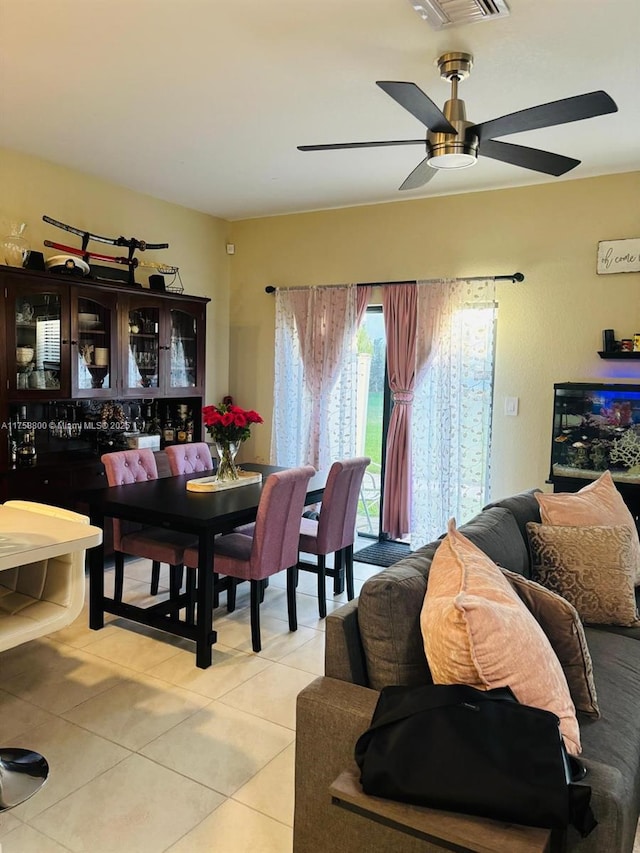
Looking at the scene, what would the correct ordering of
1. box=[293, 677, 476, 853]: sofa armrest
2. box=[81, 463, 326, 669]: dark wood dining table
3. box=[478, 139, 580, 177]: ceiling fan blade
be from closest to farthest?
box=[293, 677, 476, 853]: sofa armrest
box=[478, 139, 580, 177]: ceiling fan blade
box=[81, 463, 326, 669]: dark wood dining table

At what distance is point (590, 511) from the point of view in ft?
9.21

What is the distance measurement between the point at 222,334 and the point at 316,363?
1130 mm

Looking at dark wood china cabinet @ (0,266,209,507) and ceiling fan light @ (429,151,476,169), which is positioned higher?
ceiling fan light @ (429,151,476,169)

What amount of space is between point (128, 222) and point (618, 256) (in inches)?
144

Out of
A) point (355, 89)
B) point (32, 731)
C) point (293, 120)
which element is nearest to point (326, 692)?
point (32, 731)

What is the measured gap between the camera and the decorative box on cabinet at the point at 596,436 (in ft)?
12.9

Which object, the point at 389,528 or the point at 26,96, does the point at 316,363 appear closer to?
the point at 389,528

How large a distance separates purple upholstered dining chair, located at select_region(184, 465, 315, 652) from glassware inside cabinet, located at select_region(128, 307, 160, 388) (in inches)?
72.6

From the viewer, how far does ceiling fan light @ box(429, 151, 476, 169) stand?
8.43 feet

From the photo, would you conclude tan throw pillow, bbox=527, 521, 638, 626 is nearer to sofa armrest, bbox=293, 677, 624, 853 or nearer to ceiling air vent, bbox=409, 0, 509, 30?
sofa armrest, bbox=293, 677, 624, 853

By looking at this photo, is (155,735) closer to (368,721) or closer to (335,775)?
(335,775)

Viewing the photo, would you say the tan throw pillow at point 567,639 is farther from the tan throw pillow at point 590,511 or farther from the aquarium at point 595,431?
the aquarium at point 595,431

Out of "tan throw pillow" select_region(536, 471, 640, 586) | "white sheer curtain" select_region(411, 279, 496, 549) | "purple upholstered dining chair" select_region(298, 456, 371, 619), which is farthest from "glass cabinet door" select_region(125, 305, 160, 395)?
"tan throw pillow" select_region(536, 471, 640, 586)

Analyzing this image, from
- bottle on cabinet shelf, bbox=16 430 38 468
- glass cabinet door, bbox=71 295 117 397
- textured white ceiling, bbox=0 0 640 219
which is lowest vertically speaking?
bottle on cabinet shelf, bbox=16 430 38 468
